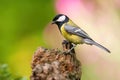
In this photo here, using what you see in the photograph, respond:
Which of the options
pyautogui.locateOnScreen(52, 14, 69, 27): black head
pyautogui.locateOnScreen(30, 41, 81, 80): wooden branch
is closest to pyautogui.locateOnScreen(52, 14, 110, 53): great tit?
pyautogui.locateOnScreen(52, 14, 69, 27): black head

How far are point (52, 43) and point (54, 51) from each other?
2.76 meters


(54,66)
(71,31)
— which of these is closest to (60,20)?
(71,31)

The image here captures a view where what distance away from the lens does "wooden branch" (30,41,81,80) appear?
226cm

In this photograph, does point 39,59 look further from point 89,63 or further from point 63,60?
point 89,63

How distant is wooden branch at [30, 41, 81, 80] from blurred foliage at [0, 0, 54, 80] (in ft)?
9.17

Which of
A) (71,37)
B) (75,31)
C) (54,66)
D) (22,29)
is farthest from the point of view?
(22,29)

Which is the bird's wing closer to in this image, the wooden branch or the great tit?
the great tit

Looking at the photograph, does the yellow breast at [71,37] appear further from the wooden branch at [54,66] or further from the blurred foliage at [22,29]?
the blurred foliage at [22,29]

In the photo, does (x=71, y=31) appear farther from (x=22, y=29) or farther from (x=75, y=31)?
(x=22, y=29)

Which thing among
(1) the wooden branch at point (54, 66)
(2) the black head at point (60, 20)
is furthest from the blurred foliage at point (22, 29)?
(1) the wooden branch at point (54, 66)

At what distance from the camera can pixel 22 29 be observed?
211 inches

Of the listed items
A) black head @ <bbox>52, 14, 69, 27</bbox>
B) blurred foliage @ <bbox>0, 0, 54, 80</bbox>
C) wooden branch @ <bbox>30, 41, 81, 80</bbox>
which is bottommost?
wooden branch @ <bbox>30, 41, 81, 80</bbox>

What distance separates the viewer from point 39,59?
2389 millimetres

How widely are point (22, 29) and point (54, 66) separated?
3.07 metres
